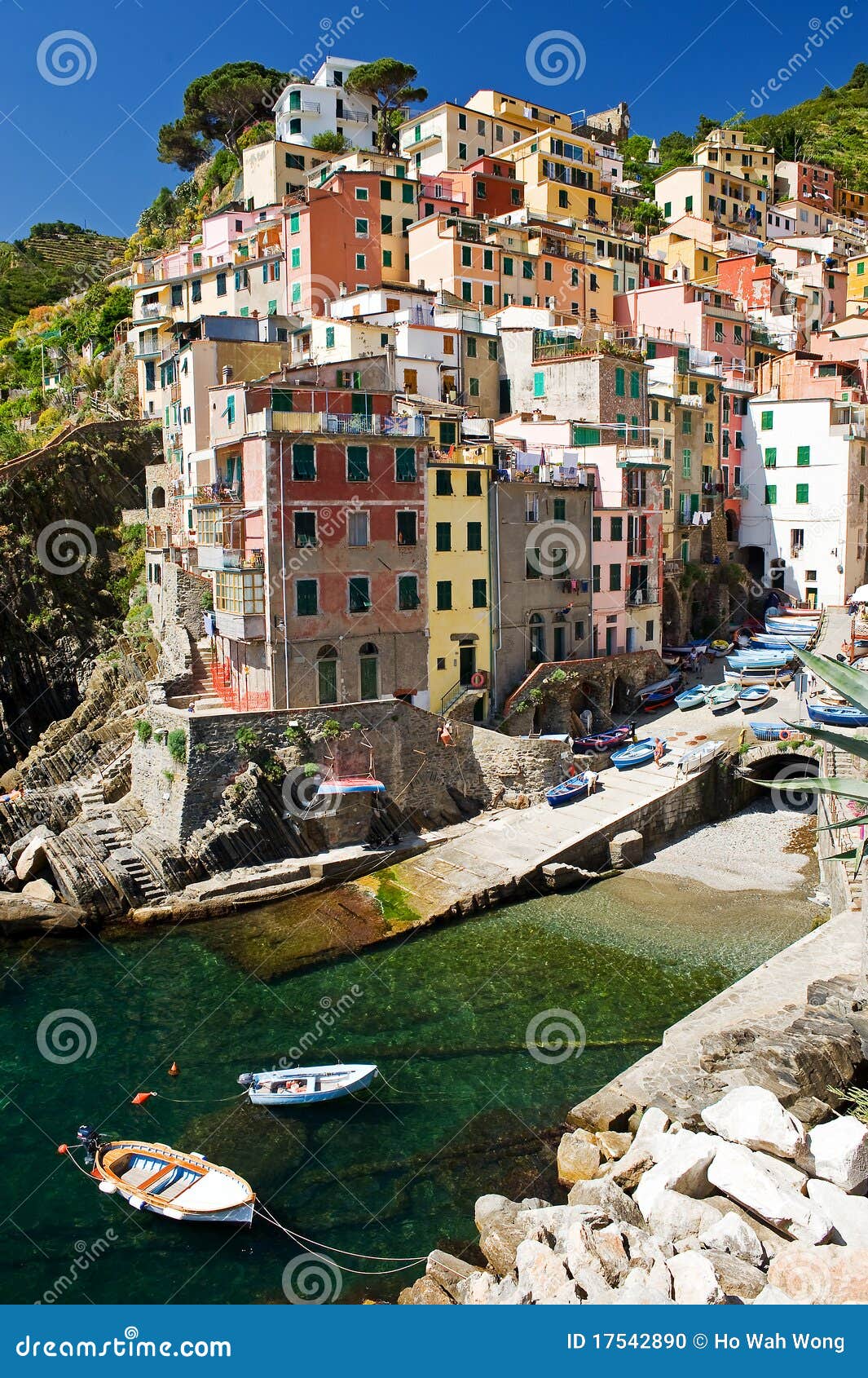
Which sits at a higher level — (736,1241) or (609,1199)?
(736,1241)

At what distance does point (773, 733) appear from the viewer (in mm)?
36125

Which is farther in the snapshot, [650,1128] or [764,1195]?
[650,1128]

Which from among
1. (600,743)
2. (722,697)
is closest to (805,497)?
(722,697)

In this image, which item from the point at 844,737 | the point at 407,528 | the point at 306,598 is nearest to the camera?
the point at 844,737

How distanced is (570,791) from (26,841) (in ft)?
58.4

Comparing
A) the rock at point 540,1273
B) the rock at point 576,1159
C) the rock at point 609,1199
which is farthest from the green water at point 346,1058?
the rock at point 540,1273

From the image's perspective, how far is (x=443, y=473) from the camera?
3581 cm

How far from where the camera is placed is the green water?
675 inches

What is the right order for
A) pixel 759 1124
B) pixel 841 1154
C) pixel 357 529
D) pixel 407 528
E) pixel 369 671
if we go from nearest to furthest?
pixel 841 1154, pixel 759 1124, pixel 357 529, pixel 369 671, pixel 407 528

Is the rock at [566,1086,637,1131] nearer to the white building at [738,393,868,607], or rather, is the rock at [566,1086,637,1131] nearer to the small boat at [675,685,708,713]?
the small boat at [675,685,708,713]

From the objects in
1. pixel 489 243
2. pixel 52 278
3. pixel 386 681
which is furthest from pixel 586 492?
pixel 52 278

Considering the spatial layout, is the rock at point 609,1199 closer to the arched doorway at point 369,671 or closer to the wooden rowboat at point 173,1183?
the wooden rowboat at point 173,1183

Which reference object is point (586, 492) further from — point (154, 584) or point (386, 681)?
point (154, 584)

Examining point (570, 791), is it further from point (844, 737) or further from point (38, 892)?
point (844, 737)
